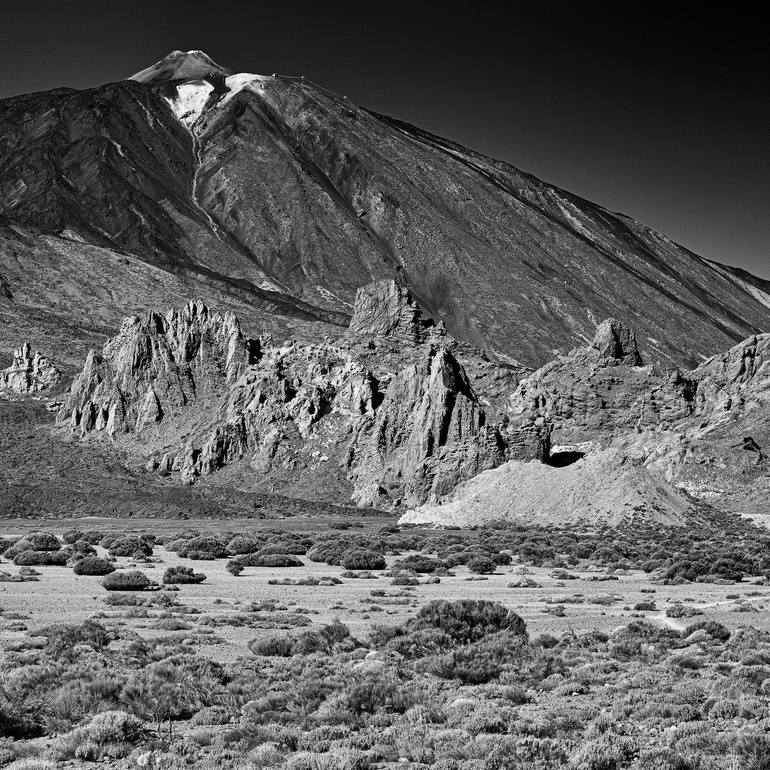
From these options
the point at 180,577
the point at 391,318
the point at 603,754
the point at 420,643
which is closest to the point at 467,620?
the point at 420,643

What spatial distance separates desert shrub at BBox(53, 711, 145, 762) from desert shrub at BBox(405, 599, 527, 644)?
28.5ft

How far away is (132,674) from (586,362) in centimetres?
9841

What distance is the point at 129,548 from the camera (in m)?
39.8

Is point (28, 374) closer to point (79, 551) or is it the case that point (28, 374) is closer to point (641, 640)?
point (79, 551)

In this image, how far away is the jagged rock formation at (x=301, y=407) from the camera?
249 ft

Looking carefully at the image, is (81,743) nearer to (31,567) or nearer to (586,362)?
(31,567)

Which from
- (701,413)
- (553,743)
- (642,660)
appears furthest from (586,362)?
(553,743)

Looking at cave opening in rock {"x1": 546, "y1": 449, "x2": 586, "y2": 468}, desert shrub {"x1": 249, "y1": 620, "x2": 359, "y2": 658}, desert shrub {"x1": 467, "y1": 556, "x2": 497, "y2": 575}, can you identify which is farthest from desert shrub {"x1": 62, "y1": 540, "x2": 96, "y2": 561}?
cave opening in rock {"x1": 546, "y1": 449, "x2": 586, "y2": 468}

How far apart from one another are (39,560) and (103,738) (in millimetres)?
24827

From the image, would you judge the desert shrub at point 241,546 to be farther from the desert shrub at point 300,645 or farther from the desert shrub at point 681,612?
the desert shrub at point 300,645

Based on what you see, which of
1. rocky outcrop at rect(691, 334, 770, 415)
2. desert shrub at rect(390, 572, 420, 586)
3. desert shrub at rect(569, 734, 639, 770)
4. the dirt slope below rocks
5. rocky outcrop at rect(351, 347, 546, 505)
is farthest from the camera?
rocky outcrop at rect(691, 334, 770, 415)

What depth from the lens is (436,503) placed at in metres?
68.8

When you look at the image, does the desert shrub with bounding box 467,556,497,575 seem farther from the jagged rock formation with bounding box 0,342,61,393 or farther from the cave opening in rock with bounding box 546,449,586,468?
the jagged rock formation with bounding box 0,342,61,393

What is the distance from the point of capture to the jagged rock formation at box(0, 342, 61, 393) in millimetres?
118250
